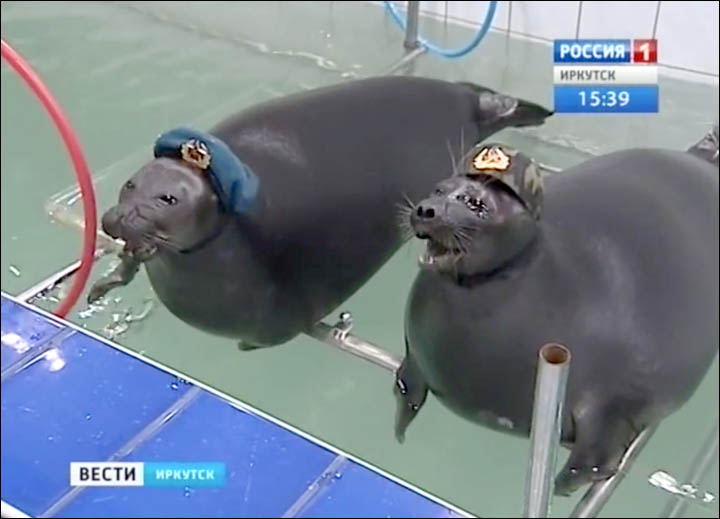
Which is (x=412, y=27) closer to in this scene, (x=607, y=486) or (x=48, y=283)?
(x=48, y=283)

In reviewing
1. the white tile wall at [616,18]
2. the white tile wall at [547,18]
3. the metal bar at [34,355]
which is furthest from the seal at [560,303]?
the white tile wall at [547,18]

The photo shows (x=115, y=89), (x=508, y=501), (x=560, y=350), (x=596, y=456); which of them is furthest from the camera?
(x=115, y=89)

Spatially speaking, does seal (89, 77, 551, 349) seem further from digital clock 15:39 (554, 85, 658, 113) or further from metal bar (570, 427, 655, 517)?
metal bar (570, 427, 655, 517)

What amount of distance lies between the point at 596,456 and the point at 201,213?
26cm

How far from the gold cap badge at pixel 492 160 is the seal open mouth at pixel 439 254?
4cm

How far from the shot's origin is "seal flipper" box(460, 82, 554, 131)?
810 mm

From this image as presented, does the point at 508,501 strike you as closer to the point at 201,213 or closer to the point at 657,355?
the point at 657,355

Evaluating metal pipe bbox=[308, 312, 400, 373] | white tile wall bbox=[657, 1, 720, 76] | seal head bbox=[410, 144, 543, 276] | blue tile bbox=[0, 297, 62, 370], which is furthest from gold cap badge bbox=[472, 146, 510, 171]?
white tile wall bbox=[657, 1, 720, 76]

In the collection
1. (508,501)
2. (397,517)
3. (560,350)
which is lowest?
(508,501)

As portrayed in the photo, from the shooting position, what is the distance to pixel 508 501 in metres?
0.78

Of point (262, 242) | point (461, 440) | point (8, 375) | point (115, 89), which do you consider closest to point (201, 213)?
point (262, 242)

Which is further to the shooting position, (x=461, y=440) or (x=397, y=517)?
(x=461, y=440)

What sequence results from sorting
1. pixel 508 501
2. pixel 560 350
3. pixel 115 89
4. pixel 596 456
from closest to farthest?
1. pixel 560 350
2. pixel 596 456
3. pixel 508 501
4. pixel 115 89

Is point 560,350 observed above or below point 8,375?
above
